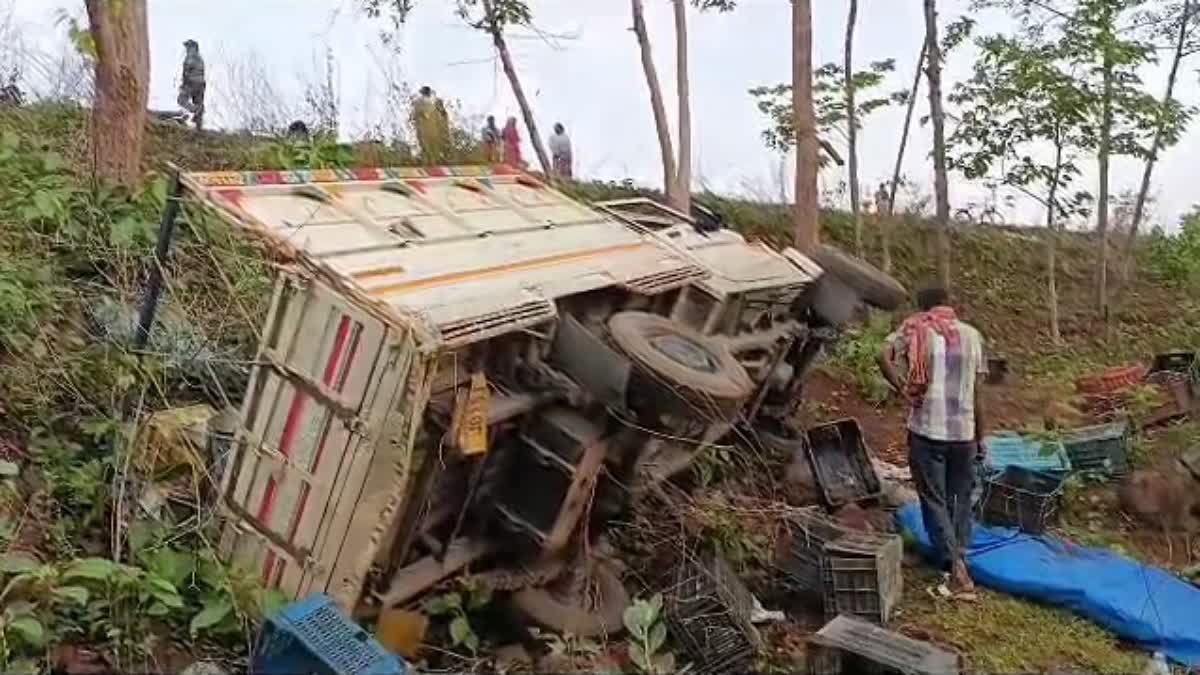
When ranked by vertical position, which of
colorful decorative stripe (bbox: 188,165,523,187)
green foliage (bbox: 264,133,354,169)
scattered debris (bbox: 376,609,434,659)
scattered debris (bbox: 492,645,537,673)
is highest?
colorful decorative stripe (bbox: 188,165,523,187)

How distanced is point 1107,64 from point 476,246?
413 inches

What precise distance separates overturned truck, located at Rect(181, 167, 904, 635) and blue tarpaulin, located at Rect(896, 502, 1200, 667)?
1863mm

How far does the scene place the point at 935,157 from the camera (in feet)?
51.6

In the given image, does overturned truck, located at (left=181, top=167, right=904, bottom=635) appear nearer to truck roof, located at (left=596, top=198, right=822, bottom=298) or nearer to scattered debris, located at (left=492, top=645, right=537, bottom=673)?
scattered debris, located at (left=492, top=645, right=537, bottom=673)

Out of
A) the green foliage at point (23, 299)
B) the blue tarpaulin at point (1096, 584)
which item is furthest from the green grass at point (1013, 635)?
the green foliage at point (23, 299)

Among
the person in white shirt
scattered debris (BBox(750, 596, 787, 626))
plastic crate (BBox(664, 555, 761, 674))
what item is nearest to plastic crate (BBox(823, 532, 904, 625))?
scattered debris (BBox(750, 596, 787, 626))

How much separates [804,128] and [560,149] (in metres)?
5.14

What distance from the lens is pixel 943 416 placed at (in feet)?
22.1

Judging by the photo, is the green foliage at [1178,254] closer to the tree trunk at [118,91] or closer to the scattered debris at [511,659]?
the tree trunk at [118,91]

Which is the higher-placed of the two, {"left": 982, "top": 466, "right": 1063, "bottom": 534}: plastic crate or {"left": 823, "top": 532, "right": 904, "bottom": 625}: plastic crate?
{"left": 982, "top": 466, "right": 1063, "bottom": 534}: plastic crate

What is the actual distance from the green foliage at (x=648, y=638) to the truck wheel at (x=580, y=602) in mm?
185

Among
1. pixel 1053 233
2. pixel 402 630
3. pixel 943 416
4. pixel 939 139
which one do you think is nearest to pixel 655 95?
pixel 939 139

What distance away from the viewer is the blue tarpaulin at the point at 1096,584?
6.27 m

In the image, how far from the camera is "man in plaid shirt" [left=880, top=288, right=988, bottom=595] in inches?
265
